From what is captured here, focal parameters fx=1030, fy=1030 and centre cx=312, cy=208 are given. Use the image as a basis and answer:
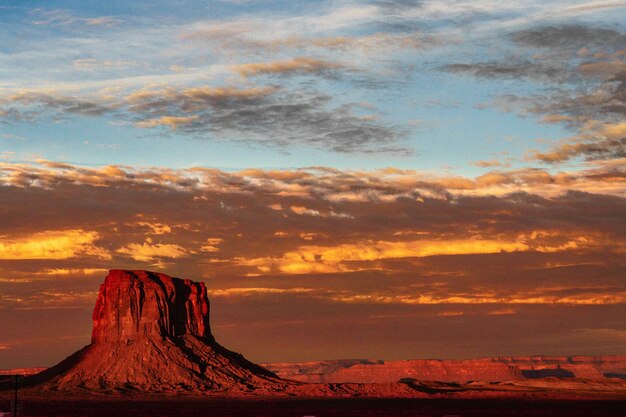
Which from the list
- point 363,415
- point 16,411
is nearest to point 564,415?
point 363,415

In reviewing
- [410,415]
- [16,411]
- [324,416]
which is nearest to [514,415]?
[410,415]

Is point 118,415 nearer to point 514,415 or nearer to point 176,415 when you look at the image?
point 176,415

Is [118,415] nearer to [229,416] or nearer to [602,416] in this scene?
[229,416]

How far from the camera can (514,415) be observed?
15775cm

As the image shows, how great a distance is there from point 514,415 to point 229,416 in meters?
46.2

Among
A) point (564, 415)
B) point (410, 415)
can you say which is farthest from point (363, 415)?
point (564, 415)

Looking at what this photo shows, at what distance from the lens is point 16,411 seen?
6419cm

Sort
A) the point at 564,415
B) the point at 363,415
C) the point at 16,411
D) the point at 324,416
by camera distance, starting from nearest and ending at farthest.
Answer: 1. the point at 16,411
2. the point at 324,416
3. the point at 363,415
4. the point at 564,415

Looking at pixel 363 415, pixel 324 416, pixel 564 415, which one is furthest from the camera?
pixel 564 415

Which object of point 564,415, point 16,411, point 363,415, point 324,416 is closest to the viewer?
point 16,411

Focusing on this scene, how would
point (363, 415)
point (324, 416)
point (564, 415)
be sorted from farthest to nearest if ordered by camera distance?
point (564, 415) < point (363, 415) < point (324, 416)

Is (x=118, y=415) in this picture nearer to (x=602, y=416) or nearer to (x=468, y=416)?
(x=468, y=416)

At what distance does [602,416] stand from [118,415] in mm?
70768

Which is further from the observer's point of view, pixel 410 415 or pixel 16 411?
pixel 410 415
